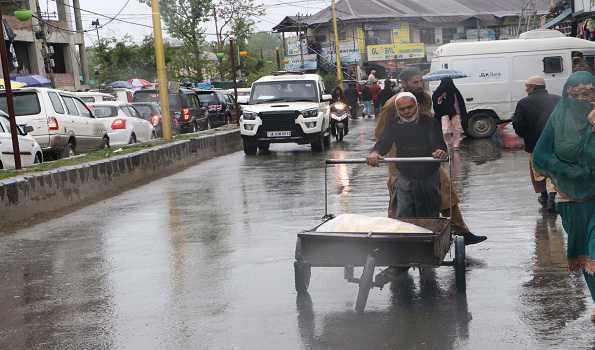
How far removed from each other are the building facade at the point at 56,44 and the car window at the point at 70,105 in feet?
103

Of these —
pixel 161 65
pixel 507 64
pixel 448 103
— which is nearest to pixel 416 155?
pixel 448 103

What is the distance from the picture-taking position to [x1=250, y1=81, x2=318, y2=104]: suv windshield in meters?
25.0

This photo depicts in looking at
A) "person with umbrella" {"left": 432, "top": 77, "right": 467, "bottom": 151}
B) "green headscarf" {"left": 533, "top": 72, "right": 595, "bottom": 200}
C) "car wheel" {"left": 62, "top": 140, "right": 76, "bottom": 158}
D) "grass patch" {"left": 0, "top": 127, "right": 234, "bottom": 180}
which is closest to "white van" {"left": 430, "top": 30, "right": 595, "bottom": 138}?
"person with umbrella" {"left": 432, "top": 77, "right": 467, "bottom": 151}

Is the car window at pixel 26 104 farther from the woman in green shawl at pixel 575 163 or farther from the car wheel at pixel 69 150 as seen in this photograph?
the woman in green shawl at pixel 575 163

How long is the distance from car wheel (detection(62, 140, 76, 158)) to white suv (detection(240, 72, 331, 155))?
4398 millimetres

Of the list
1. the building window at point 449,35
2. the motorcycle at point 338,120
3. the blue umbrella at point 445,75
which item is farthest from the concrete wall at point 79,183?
the building window at point 449,35

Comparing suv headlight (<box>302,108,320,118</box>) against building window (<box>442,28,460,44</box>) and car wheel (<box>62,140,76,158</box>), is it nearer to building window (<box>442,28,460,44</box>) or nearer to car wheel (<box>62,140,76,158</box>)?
car wheel (<box>62,140,76,158</box>)

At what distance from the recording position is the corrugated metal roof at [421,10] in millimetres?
77375

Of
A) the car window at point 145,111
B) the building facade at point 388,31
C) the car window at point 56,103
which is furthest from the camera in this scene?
the building facade at point 388,31

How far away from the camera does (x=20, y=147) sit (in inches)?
692

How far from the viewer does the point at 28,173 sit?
14.0 metres

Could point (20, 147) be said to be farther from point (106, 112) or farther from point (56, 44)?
point (56, 44)

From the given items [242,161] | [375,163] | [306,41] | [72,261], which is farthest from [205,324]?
[306,41]

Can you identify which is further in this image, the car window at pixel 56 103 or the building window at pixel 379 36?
the building window at pixel 379 36
